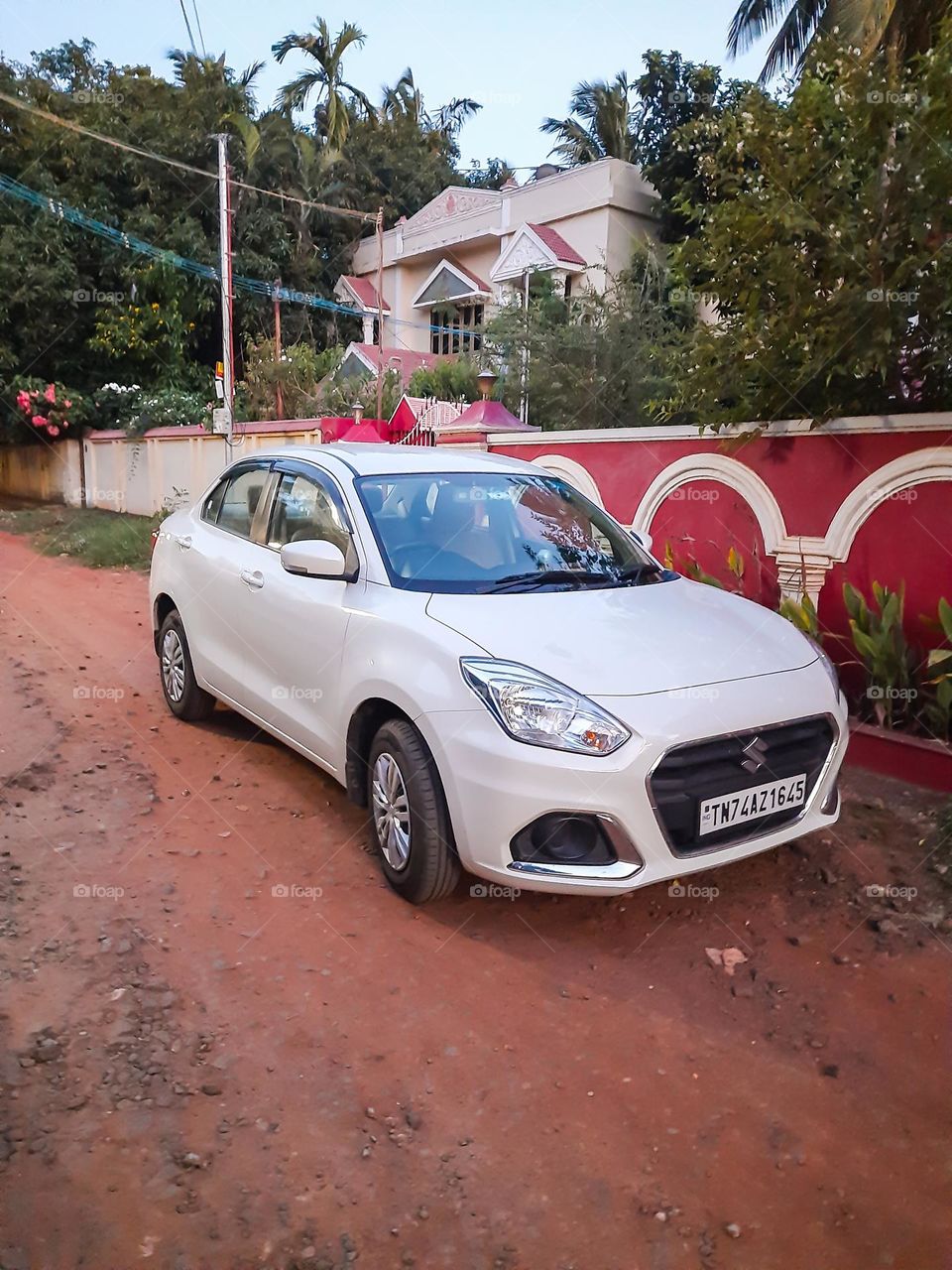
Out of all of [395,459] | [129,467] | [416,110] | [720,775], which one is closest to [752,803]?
[720,775]

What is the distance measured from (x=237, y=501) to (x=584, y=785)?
3.00m

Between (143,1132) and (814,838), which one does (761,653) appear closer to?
(814,838)

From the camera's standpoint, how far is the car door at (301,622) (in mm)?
3951

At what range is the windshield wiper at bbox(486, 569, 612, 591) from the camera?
12.6 feet

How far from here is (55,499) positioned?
22625 millimetres

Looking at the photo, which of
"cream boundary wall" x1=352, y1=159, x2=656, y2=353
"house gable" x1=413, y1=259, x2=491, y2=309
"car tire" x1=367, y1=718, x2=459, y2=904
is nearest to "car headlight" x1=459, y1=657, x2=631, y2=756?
"car tire" x1=367, y1=718, x2=459, y2=904

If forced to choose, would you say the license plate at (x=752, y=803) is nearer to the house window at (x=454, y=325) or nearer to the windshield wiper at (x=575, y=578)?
the windshield wiper at (x=575, y=578)

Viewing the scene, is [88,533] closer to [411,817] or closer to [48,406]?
[48,406]

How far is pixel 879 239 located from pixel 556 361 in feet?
26.1

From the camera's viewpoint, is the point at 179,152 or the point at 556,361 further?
the point at 179,152

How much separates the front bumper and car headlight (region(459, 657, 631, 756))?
33 millimetres

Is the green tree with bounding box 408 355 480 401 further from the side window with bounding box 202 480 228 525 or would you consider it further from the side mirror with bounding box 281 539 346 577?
the side mirror with bounding box 281 539 346 577

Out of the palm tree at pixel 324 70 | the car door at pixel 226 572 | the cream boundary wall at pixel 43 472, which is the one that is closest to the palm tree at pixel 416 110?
the palm tree at pixel 324 70

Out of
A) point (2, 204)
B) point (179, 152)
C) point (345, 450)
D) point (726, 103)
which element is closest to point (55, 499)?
point (2, 204)
